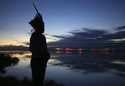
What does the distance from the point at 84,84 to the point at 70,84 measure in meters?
1.17

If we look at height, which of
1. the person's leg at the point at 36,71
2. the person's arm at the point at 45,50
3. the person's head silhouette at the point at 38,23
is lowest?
Result: the person's leg at the point at 36,71

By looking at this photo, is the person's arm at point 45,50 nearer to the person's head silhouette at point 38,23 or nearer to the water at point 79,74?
the person's head silhouette at point 38,23

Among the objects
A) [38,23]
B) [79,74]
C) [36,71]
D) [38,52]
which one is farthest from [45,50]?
[79,74]

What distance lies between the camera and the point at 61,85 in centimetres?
1725

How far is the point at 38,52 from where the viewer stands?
452 centimetres

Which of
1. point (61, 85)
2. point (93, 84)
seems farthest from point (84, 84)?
point (61, 85)

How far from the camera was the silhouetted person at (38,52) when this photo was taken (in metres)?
4.48

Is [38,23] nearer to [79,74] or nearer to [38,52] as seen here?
[38,52]

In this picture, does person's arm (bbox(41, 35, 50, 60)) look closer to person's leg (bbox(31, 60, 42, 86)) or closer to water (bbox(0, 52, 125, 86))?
person's leg (bbox(31, 60, 42, 86))

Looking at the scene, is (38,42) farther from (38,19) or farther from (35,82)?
(35,82)

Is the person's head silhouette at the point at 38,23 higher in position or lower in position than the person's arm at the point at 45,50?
higher

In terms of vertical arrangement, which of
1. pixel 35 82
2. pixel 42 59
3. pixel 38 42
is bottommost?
pixel 35 82

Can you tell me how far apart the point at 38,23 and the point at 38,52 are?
58 cm

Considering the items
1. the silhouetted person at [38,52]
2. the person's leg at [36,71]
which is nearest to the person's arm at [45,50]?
the silhouetted person at [38,52]
